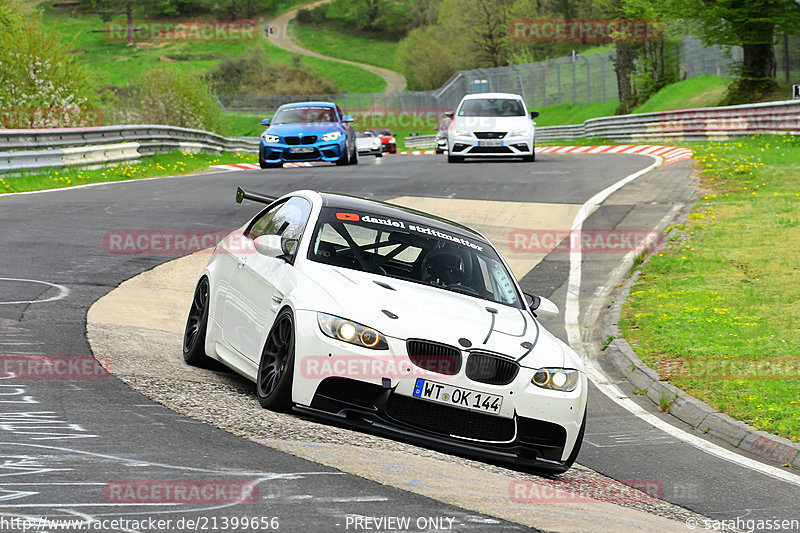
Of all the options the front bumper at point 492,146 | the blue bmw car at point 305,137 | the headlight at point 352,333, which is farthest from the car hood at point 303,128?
the headlight at point 352,333

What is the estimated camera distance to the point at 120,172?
2642 cm

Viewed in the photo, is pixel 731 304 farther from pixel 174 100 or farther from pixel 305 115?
pixel 174 100

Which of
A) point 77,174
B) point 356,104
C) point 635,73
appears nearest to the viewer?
point 77,174

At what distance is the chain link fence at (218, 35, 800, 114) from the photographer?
40.6 meters

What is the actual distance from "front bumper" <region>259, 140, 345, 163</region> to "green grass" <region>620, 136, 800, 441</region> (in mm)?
10181

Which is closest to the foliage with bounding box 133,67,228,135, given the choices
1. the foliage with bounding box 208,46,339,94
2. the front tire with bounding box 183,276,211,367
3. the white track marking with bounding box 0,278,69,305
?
the white track marking with bounding box 0,278,69,305

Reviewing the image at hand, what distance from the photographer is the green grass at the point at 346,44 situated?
145000 millimetres

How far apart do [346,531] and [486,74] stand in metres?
64.5

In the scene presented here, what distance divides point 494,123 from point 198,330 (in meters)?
20.7

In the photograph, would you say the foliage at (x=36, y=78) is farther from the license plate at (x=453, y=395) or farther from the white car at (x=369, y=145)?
the license plate at (x=453, y=395)

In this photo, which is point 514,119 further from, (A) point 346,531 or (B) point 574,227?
(A) point 346,531

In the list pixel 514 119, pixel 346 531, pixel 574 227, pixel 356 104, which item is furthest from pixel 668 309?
pixel 356 104

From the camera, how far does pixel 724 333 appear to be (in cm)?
1149

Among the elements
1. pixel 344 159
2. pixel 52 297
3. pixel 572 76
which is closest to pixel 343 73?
pixel 572 76
